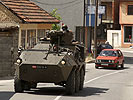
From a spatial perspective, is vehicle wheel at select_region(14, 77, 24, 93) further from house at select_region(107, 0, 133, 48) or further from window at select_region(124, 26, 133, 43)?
window at select_region(124, 26, 133, 43)

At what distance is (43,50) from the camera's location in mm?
Answer: 18656

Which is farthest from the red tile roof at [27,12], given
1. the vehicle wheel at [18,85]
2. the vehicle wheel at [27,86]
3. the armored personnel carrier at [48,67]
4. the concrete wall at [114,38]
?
the concrete wall at [114,38]

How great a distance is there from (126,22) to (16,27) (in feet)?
145

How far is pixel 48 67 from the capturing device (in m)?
17.4

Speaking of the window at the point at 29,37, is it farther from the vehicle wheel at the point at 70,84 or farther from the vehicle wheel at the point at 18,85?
the vehicle wheel at the point at 70,84

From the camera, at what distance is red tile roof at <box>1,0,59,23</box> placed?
100.0 ft

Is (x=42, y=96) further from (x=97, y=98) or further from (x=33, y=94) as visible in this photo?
(x=97, y=98)

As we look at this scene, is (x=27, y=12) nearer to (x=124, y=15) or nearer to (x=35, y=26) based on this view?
(x=35, y=26)

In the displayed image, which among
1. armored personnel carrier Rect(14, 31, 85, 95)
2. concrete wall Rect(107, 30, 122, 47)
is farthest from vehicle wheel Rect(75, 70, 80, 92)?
concrete wall Rect(107, 30, 122, 47)

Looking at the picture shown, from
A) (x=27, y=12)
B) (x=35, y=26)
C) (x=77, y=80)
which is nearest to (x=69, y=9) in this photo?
(x=35, y=26)

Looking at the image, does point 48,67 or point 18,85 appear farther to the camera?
point 18,85

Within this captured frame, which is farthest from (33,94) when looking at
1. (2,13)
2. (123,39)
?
(123,39)

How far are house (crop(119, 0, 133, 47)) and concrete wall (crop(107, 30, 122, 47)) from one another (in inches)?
25.1

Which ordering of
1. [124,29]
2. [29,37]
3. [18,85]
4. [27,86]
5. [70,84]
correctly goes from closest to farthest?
[70,84], [18,85], [27,86], [29,37], [124,29]
